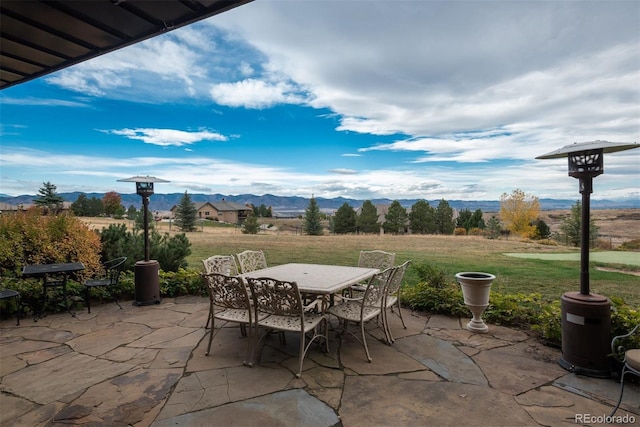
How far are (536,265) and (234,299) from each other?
11073mm

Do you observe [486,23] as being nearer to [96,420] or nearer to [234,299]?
[234,299]

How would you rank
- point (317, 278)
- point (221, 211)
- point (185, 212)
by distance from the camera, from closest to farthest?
1. point (317, 278)
2. point (185, 212)
3. point (221, 211)

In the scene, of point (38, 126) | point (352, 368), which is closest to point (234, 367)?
point (352, 368)

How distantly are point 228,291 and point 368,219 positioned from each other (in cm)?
3624

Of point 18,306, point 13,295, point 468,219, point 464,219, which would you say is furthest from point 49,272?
point 464,219

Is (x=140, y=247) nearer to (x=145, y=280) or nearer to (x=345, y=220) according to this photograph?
(x=145, y=280)

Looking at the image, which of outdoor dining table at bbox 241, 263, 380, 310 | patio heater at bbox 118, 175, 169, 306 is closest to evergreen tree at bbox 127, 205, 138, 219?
patio heater at bbox 118, 175, 169, 306

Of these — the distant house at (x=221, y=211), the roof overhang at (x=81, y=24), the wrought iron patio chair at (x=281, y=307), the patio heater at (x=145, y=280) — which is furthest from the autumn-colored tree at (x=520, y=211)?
the distant house at (x=221, y=211)

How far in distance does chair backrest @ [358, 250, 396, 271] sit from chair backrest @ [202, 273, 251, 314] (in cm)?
219

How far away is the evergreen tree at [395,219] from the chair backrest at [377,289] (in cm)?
3547

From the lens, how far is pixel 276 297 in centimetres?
301

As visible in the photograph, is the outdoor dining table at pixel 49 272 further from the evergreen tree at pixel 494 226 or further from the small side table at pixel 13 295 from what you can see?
the evergreen tree at pixel 494 226

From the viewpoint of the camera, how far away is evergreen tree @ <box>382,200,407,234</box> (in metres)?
38.3

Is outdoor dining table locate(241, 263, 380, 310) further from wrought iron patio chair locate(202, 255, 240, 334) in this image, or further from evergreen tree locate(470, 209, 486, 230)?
evergreen tree locate(470, 209, 486, 230)
